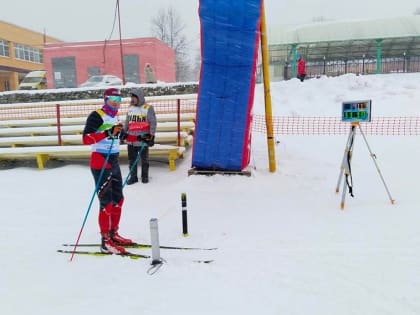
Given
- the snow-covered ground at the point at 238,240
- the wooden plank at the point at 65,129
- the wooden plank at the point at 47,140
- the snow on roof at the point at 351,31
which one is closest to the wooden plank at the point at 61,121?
the wooden plank at the point at 65,129

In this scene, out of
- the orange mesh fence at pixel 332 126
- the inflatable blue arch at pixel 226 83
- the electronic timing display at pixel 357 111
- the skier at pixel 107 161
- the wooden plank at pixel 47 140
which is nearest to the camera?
the skier at pixel 107 161

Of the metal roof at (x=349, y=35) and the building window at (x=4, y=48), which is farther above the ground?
the building window at (x=4, y=48)

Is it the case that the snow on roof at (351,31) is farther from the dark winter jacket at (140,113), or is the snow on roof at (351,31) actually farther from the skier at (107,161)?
the skier at (107,161)

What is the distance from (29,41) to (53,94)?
34019 mm

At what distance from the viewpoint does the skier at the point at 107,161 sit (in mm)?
4492

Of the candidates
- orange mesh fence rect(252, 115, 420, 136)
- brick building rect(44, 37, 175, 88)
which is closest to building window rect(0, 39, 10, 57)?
brick building rect(44, 37, 175, 88)

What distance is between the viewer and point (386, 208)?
18.9ft

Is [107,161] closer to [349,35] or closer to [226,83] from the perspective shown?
[226,83]

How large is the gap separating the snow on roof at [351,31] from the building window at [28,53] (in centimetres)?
3262

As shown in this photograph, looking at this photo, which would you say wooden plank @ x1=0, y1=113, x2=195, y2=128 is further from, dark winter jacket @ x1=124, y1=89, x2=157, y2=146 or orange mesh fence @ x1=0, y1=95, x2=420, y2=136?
dark winter jacket @ x1=124, y1=89, x2=157, y2=146

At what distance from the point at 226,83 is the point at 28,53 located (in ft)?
148

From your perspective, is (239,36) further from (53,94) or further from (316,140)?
(53,94)

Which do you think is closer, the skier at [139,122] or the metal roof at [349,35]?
the skier at [139,122]

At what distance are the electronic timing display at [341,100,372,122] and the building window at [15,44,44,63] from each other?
147 feet
